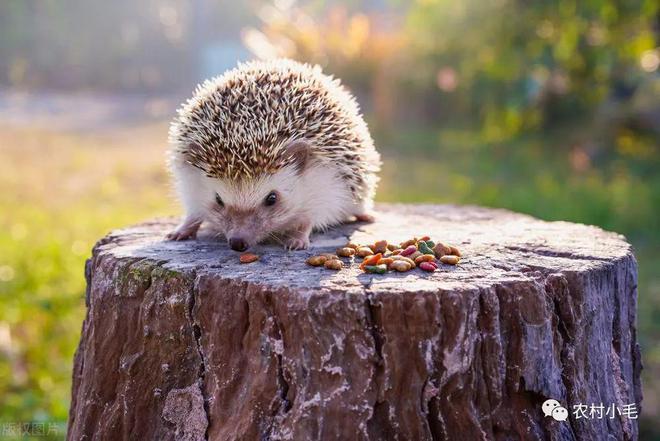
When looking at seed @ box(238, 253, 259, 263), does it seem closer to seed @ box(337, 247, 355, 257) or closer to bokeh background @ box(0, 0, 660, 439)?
seed @ box(337, 247, 355, 257)

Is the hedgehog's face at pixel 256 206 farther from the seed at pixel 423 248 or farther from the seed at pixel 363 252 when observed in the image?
the seed at pixel 423 248

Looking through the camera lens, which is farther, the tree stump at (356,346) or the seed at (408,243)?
the seed at (408,243)

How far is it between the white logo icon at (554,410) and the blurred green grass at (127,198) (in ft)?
9.87

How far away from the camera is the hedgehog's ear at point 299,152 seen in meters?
3.33

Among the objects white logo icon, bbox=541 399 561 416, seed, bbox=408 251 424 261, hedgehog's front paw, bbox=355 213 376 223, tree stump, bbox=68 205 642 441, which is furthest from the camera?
hedgehog's front paw, bbox=355 213 376 223

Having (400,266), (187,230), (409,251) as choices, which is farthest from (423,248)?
(187,230)

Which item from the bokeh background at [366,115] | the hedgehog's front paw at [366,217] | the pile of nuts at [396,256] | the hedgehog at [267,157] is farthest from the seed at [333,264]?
the bokeh background at [366,115]

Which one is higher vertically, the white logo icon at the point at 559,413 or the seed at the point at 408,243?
the seed at the point at 408,243

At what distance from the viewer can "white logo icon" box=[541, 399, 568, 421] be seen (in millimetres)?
2539

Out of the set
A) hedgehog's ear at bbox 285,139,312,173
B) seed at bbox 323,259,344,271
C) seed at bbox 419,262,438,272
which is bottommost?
seed at bbox 419,262,438,272

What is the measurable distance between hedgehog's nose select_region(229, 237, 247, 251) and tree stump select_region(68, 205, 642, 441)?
0.13ft

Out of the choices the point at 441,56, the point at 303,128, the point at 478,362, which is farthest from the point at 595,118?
the point at 478,362

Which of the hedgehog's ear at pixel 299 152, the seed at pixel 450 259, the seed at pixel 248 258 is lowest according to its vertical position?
the seed at pixel 450 259

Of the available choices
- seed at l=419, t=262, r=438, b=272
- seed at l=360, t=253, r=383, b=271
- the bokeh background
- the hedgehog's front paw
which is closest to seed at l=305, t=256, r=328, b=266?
seed at l=360, t=253, r=383, b=271
